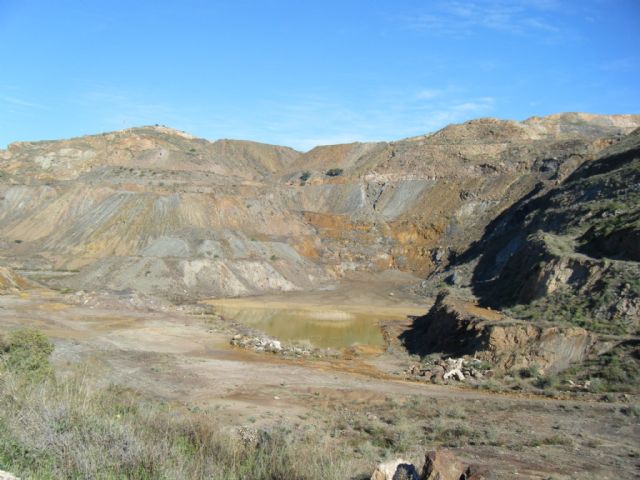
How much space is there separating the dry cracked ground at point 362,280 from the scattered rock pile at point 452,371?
0.53 metres

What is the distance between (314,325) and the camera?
41500 mm

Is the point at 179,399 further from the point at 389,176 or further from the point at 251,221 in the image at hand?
the point at 389,176

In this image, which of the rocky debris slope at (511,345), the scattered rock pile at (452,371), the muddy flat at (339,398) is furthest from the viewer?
the scattered rock pile at (452,371)

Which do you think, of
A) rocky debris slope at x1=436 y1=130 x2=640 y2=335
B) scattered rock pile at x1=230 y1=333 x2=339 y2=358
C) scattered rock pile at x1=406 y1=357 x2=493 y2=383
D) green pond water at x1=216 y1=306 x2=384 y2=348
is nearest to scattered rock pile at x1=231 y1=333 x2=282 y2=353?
scattered rock pile at x1=230 y1=333 x2=339 y2=358

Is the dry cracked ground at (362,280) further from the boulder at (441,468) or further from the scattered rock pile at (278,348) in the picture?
the boulder at (441,468)

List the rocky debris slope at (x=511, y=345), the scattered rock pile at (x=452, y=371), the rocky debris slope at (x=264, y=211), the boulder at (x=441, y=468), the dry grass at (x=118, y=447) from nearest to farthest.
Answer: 1. the dry grass at (x=118, y=447)
2. the boulder at (x=441, y=468)
3. the rocky debris slope at (x=511, y=345)
4. the scattered rock pile at (x=452, y=371)
5. the rocky debris slope at (x=264, y=211)

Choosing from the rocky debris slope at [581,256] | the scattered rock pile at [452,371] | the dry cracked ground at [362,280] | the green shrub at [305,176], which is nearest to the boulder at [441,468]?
the dry cracked ground at [362,280]

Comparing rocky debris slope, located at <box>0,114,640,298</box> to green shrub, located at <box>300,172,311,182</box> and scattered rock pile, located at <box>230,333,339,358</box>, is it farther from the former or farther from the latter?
scattered rock pile, located at <box>230,333,339,358</box>

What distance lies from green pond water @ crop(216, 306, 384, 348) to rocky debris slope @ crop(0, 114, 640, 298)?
996 centimetres

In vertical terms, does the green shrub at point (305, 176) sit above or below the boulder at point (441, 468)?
above

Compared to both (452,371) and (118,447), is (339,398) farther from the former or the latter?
(118,447)

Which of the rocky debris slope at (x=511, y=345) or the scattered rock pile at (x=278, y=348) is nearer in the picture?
the rocky debris slope at (x=511, y=345)

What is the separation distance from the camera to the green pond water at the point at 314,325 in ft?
118

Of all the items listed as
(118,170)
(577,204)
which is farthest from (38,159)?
(577,204)
